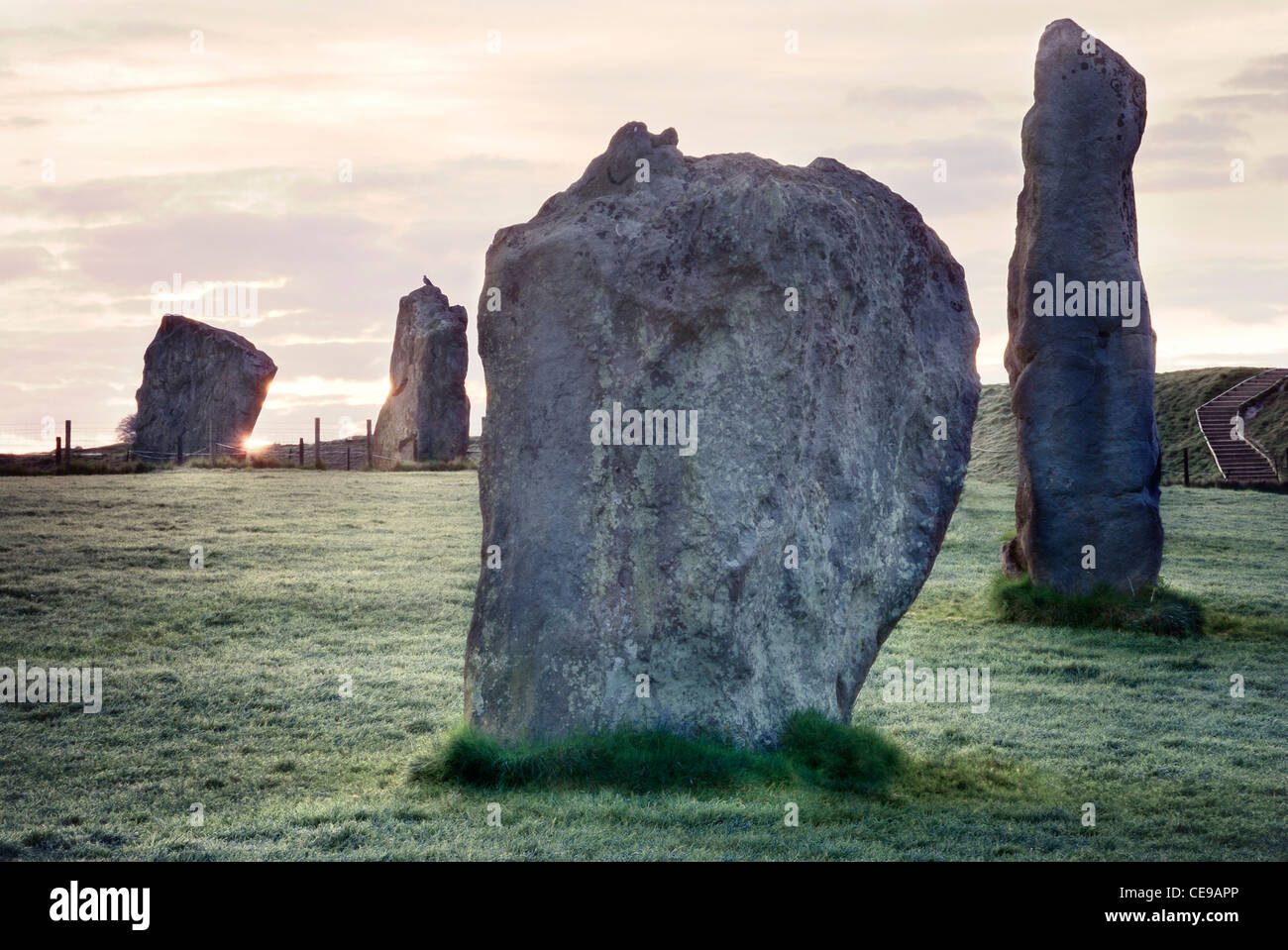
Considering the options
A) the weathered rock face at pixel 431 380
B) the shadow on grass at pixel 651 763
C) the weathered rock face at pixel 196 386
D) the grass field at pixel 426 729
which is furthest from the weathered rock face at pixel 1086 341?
the weathered rock face at pixel 196 386

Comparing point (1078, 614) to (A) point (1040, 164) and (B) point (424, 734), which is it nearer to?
(A) point (1040, 164)

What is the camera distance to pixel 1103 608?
1403cm

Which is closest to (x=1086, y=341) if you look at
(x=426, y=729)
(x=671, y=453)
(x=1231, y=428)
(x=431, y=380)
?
Answer: (x=671, y=453)

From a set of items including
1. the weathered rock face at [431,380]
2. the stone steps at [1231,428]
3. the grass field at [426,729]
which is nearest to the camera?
the grass field at [426,729]

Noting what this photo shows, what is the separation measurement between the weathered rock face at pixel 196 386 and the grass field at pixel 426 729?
688 inches

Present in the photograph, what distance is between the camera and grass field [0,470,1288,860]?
6539 millimetres

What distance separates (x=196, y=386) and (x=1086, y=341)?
94.0ft

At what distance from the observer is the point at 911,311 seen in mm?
8820

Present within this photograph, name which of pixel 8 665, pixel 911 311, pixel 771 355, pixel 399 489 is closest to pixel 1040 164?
pixel 911 311

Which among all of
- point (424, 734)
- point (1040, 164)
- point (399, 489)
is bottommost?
point (424, 734)

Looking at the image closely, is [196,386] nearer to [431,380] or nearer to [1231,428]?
[431,380]

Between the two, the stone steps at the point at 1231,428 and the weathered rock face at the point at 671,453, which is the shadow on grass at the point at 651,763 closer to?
the weathered rock face at the point at 671,453

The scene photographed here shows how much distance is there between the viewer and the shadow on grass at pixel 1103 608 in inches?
537

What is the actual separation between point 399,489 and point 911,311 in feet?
61.5
